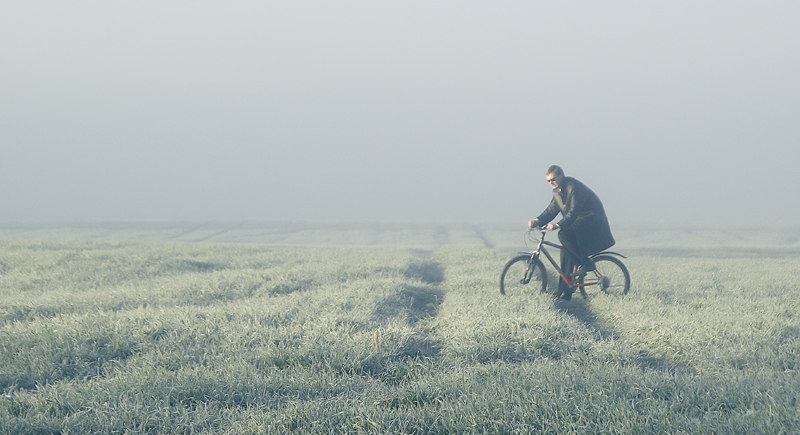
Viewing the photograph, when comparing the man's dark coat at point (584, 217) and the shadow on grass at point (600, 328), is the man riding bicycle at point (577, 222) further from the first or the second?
the shadow on grass at point (600, 328)

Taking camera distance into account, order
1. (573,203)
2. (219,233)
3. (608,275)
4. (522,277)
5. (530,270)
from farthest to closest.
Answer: (219,233), (522,277), (530,270), (608,275), (573,203)

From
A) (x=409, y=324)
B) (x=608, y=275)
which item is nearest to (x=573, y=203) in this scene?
(x=608, y=275)

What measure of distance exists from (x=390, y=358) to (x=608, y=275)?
613 centimetres

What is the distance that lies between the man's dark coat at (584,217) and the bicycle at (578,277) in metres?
0.42

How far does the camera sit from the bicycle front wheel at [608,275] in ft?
30.6

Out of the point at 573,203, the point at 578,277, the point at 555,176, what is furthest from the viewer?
the point at 578,277

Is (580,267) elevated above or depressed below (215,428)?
above

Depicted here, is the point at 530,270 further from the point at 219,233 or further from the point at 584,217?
the point at 219,233

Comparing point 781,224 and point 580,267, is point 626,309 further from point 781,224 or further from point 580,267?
point 781,224

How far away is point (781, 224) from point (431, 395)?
5088cm

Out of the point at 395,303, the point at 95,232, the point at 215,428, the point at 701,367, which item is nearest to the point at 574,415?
the point at 701,367

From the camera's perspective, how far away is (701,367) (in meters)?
5.05

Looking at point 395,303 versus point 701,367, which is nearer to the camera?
point 701,367

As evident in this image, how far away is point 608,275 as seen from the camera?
9.47 metres
